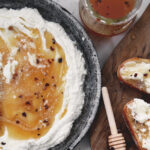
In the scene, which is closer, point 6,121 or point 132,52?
point 6,121

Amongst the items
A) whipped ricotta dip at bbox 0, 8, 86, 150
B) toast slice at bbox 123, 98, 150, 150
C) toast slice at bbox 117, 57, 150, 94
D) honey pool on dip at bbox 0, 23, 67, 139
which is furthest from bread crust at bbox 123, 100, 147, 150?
honey pool on dip at bbox 0, 23, 67, 139

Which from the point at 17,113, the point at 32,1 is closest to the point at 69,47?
the point at 32,1

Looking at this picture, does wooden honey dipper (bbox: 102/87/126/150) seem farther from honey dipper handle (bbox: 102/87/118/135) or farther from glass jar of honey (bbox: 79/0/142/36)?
glass jar of honey (bbox: 79/0/142/36)

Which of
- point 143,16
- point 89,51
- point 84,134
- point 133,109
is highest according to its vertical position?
point 143,16

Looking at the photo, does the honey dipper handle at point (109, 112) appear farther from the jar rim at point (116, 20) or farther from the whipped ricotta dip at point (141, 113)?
the jar rim at point (116, 20)

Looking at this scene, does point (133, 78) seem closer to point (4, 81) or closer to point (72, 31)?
point (72, 31)

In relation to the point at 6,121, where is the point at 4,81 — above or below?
above

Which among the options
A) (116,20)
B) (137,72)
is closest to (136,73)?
(137,72)
